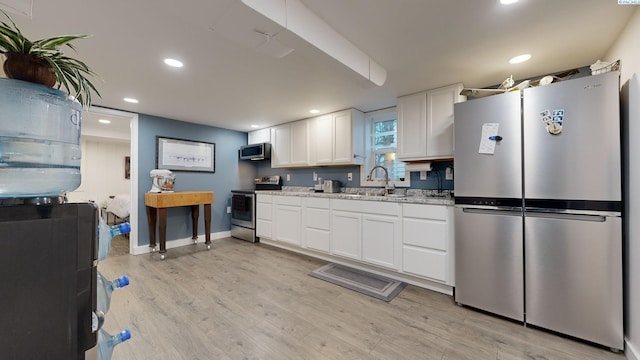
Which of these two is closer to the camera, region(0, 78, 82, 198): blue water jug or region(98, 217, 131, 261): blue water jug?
region(0, 78, 82, 198): blue water jug

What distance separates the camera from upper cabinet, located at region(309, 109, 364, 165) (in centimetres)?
348

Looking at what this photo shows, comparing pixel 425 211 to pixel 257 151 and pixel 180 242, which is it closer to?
pixel 257 151

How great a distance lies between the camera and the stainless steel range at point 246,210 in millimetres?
4305

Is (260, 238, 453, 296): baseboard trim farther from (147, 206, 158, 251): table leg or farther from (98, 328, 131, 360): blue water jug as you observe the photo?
(98, 328, 131, 360): blue water jug

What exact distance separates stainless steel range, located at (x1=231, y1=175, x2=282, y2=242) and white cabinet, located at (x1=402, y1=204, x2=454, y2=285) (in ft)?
8.81

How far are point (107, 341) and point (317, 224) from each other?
8.90 feet

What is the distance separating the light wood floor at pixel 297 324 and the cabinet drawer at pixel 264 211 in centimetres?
131

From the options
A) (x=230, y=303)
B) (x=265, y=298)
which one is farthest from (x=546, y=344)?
(x=230, y=303)

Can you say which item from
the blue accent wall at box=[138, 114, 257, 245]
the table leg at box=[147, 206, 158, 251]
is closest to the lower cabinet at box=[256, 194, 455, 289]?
the blue accent wall at box=[138, 114, 257, 245]

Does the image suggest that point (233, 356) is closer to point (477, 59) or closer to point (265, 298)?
point (265, 298)

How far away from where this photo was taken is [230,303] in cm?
222

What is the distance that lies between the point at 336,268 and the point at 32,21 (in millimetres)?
3339

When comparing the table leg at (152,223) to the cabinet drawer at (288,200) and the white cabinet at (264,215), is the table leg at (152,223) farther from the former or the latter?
the cabinet drawer at (288,200)

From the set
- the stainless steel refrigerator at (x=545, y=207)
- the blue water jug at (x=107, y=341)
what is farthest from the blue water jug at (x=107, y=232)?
the stainless steel refrigerator at (x=545, y=207)
